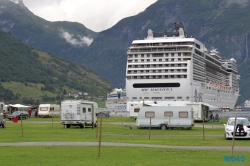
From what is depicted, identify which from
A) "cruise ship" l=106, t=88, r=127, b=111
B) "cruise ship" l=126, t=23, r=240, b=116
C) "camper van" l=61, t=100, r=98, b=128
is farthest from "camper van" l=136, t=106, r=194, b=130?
"cruise ship" l=106, t=88, r=127, b=111

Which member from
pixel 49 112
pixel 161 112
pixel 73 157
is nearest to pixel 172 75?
pixel 49 112

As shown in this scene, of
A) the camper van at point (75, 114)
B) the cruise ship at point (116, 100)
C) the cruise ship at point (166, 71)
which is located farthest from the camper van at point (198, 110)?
the cruise ship at point (116, 100)

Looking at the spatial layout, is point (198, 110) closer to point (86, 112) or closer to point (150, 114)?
point (150, 114)

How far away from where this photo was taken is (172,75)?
117 meters

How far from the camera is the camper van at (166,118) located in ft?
179

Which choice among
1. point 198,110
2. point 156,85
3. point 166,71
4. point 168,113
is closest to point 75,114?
point 168,113

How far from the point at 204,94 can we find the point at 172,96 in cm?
2061

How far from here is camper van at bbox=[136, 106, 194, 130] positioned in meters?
54.5

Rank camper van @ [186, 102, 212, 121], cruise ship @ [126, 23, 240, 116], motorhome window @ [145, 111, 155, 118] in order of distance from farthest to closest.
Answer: cruise ship @ [126, 23, 240, 116]
camper van @ [186, 102, 212, 121]
motorhome window @ [145, 111, 155, 118]

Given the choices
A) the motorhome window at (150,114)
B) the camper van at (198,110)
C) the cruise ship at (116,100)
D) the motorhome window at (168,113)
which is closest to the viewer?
the motorhome window at (168,113)

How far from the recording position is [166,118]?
54781mm

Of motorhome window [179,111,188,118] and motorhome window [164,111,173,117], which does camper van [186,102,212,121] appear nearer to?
Result: motorhome window [179,111,188,118]

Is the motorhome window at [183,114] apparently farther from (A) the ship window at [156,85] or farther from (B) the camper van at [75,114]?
(A) the ship window at [156,85]

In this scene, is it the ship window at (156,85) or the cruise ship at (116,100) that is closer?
the ship window at (156,85)
